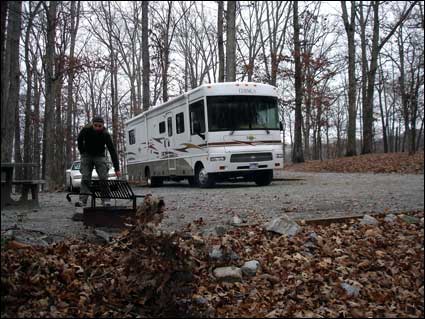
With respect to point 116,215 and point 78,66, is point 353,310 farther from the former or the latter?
point 78,66

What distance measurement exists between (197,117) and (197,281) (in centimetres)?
941

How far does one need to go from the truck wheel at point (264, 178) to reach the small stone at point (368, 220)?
8.05 metres

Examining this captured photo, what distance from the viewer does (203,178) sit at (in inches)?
532

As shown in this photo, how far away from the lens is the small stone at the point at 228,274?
470 cm

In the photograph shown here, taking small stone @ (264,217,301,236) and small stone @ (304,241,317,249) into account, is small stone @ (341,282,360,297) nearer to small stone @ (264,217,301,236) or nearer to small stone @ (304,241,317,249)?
small stone @ (304,241,317,249)

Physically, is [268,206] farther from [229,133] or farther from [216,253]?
[229,133]

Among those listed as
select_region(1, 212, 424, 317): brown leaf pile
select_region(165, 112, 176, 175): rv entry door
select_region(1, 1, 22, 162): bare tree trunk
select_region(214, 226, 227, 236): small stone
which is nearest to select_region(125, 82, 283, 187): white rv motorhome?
select_region(165, 112, 176, 175): rv entry door

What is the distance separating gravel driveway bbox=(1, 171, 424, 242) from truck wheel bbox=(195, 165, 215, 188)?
320cm

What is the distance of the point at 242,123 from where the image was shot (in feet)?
43.1

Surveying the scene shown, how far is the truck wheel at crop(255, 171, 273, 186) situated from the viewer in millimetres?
13914

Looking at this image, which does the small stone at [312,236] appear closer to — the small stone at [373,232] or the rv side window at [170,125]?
the small stone at [373,232]

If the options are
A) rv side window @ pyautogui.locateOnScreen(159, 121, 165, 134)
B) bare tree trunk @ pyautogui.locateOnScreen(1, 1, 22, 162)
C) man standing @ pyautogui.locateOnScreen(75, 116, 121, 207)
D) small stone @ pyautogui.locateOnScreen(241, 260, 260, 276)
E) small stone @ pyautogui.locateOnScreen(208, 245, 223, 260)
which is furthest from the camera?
rv side window @ pyautogui.locateOnScreen(159, 121, 165, 134)

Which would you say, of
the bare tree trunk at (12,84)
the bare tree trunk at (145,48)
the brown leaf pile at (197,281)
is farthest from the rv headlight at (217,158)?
the bare tree trunk at (145,48)

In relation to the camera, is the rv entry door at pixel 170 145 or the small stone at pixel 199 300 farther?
the rv entry door at pixel 170 145
